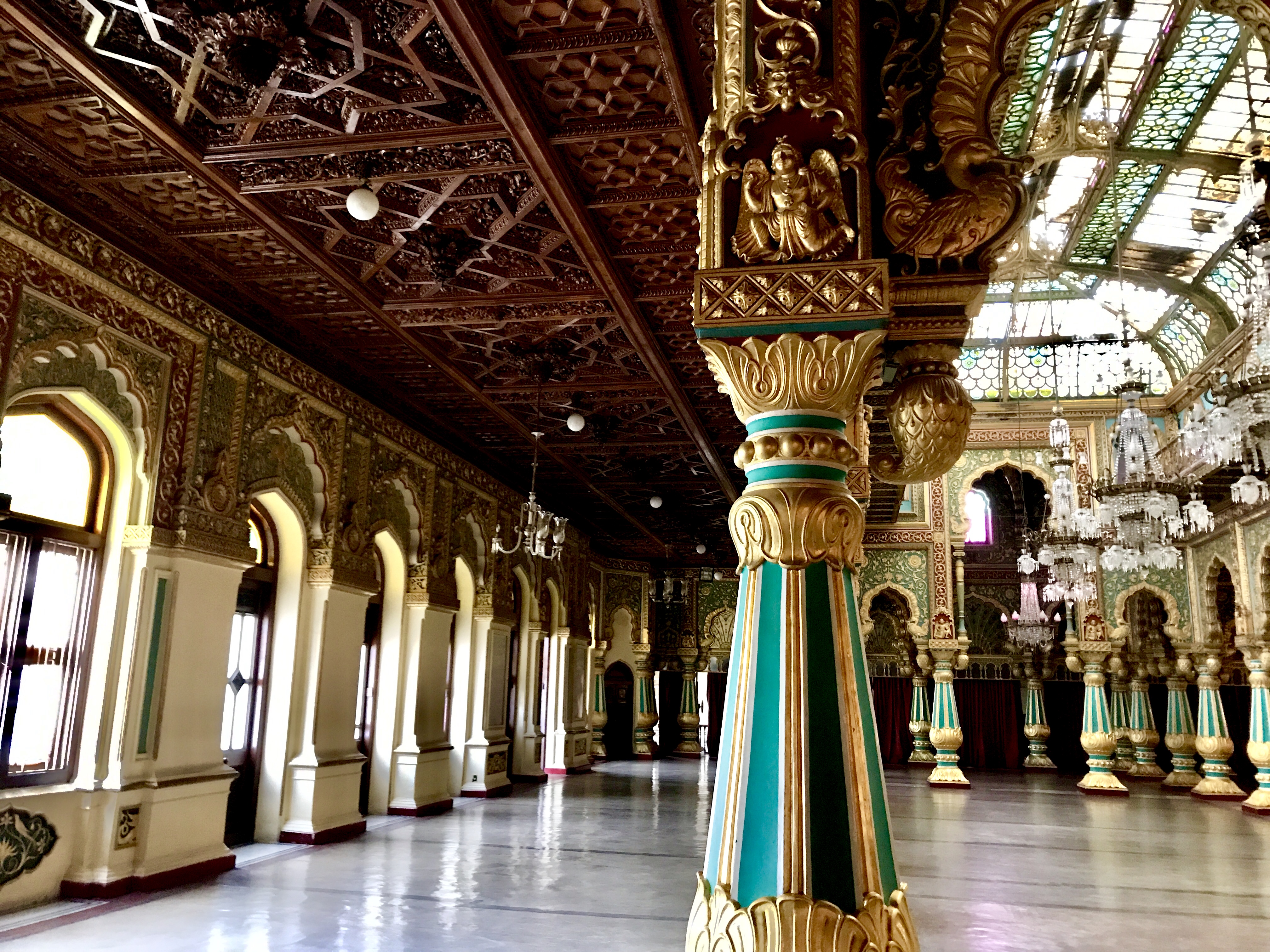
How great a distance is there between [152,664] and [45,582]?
829mm

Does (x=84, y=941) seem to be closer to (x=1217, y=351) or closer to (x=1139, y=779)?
(x=1217, y=351)

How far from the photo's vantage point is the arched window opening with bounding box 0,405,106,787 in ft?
17.7

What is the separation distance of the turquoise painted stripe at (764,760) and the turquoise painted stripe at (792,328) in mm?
507

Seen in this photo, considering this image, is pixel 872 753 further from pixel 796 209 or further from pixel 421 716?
pixel 421 716

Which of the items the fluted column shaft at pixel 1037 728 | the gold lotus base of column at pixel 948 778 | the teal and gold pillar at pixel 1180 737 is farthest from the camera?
the fluted column shaft at pixel 1037 728

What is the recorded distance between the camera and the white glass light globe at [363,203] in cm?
505

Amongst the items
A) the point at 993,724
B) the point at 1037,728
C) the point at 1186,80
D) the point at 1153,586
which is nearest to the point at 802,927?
the point at 1186,80

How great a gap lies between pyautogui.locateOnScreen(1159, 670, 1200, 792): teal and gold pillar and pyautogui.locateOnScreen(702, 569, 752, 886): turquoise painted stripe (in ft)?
52.6

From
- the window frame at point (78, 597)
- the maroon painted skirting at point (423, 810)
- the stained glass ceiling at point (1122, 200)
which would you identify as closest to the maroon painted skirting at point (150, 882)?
the window frame at point (78, 597)

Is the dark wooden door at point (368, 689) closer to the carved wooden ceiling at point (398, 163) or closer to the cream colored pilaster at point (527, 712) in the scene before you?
the carved wooden ceiling at point (398, 163)

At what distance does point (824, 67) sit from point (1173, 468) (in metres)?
14.3

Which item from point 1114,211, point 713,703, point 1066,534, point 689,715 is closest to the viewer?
point 1066,534

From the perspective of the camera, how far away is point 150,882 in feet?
18.9

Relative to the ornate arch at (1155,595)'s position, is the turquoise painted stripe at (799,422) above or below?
below
